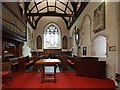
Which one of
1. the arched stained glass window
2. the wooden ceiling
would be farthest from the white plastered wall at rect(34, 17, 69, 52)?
the wooden ceiling

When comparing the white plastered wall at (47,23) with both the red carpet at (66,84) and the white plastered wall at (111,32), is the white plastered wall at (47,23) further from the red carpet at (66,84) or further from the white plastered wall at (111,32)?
the red carpet at (66,84)

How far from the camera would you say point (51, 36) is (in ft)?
66.9

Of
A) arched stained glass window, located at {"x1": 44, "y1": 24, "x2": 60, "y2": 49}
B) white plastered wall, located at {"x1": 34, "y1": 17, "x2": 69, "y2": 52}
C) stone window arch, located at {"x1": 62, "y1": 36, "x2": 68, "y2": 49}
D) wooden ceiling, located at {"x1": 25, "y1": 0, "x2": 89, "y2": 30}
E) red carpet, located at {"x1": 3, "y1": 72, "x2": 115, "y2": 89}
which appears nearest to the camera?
red carpet, located at {"x1": 3, "y1": 72, "x2": 115, "y2": 89}

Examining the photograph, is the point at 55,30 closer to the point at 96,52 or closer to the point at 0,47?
the point at 96,52

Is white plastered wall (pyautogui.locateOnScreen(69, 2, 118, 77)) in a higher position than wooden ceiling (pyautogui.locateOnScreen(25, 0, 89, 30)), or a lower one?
lower

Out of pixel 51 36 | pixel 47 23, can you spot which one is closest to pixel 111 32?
pixel 47 23

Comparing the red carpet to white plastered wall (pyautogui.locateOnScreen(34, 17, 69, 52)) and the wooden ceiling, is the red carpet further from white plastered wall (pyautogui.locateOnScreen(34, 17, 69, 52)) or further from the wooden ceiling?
white plastered wall (pyautogui.locateOnScreen(34, 17, 69, 52))

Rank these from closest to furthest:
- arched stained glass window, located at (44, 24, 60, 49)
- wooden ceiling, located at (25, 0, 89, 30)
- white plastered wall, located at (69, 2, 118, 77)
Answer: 1. white plastered wall, located at (69, 2, 118, 77)
2. wooden ceiling, located at (25, 0, 89, 30)
3. arched stained glass window, located at (44, 24, 60, 49)

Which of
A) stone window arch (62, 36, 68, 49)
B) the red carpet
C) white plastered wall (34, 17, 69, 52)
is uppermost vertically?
white plastered wall (34, 17, 69, 52)

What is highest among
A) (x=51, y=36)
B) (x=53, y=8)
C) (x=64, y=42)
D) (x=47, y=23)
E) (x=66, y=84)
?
(x=53, y=8)

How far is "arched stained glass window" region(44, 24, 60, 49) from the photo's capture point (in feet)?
66.2

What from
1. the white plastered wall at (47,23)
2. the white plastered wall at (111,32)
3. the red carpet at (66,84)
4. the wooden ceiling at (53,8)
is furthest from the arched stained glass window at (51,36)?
the red carpet at (66,84)

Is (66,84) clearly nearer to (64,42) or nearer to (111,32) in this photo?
(111,32)

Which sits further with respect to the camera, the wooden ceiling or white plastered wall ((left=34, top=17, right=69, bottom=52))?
white plastered wall ((left=34, top=17, right=69, bottom=52))
